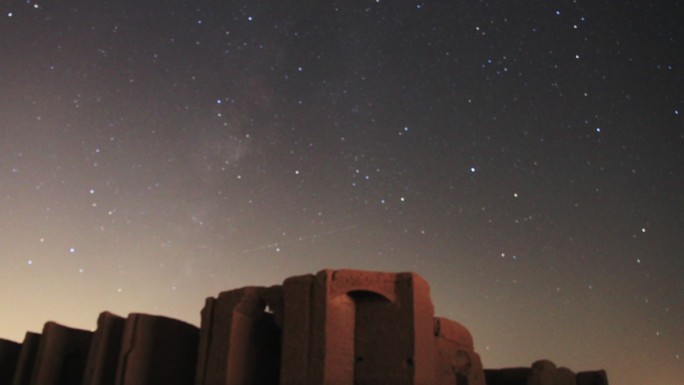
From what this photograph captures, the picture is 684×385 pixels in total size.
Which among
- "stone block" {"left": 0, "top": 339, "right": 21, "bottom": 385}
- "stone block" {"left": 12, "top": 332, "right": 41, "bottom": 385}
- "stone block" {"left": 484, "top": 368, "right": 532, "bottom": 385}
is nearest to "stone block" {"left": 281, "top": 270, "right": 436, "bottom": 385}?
A: "stone block" {"left": 484, "top": 368, "right": 532, "bottom": 385}

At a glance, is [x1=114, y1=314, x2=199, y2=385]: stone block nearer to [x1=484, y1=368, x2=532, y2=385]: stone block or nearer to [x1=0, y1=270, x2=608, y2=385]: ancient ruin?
[x1=0, y1=270, x2=608, y2=385]: ancient ruin

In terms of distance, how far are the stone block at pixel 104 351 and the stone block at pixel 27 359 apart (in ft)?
8.69

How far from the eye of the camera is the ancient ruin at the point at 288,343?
46.9ft

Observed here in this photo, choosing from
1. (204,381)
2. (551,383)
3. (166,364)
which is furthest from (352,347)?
(551,383)

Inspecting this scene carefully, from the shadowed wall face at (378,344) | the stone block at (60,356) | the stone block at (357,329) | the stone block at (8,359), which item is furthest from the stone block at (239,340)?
the stone block at (8,359)

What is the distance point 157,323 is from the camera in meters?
16.6

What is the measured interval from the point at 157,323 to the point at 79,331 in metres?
3.09

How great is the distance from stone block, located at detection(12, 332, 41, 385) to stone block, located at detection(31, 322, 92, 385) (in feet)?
2.59

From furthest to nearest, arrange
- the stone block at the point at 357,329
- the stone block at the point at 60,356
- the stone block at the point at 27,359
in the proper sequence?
the stone block at the point at 27,359, the stone block at the point at 60,356, the stone block at the point at 357,329

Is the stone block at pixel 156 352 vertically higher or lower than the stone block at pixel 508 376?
Answer: lower

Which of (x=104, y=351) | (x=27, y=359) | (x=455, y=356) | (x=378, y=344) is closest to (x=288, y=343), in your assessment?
(x=378, y=344)

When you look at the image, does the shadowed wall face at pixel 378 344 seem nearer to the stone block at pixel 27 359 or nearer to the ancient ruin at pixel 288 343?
the ancient ruin at pixel 288 343

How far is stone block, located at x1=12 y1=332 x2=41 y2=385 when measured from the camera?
1798cm

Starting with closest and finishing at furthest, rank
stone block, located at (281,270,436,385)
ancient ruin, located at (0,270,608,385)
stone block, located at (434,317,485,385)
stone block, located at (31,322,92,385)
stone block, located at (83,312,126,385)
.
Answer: stone block, located at (281,270,436,385), ancient ruin, located at (0,270,608,385), stone block, located at (434,317,485,385), stone block, located at (83,312,126,385), stone block, located at (31,322,92,385)
